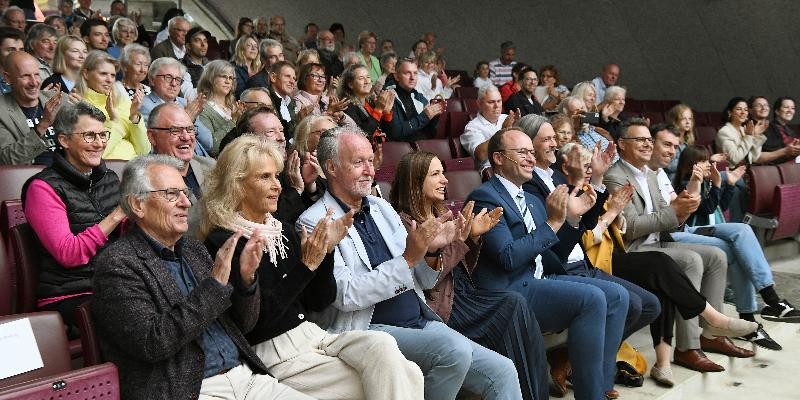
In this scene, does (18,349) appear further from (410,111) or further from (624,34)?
(624,34)

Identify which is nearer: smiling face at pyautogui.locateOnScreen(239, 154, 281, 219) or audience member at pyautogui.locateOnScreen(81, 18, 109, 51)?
smiling face at pyautogui.locateOnScreen(239, 154, 281, 219)

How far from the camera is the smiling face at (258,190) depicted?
226cm

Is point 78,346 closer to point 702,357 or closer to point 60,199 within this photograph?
point 60,199

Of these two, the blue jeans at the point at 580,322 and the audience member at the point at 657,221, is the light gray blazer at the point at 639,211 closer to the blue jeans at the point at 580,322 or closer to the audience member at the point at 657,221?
the audience member at the point at 657,221

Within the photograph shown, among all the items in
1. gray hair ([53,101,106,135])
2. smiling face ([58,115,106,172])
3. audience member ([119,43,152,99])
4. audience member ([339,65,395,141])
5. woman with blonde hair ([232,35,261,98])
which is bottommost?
smiling face ([58,115,106,172])

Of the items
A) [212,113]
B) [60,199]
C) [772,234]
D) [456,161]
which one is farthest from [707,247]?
[60,199]

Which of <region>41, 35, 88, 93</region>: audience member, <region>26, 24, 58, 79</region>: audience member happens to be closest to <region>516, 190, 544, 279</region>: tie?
<region>41, 35, 88, 93</region>: audience member

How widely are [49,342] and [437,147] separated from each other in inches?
128

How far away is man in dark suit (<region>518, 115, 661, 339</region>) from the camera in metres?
3.26

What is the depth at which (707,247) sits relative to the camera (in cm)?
390

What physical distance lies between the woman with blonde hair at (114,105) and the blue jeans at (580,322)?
170 cm

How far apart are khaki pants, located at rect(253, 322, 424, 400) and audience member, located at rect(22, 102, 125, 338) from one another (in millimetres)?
596

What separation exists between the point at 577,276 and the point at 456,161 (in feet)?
4.88

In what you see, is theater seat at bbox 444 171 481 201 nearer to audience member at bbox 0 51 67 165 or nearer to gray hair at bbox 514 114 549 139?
gray hair at bbox 514 114 549 139
